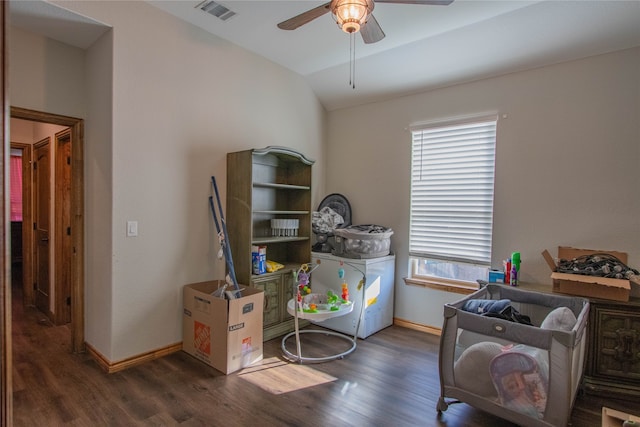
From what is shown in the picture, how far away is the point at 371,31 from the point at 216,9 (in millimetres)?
1432

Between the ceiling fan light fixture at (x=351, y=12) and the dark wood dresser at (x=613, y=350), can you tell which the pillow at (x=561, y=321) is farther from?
the ceiling fan light fixture at (x=351, y=12)

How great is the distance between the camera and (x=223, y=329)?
269 cm

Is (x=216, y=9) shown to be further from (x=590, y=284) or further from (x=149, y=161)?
(x=590, y=284)

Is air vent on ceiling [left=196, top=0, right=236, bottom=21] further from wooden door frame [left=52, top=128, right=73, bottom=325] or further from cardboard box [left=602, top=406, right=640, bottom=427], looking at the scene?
cardboard box [left=602, top=406, right=640, bottom=427]

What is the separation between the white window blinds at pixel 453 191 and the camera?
337 cm

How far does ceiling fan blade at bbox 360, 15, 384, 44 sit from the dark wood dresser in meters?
2.42

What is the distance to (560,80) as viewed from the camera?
2986 mm

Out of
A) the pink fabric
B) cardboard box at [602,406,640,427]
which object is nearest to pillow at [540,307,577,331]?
cardboard box at [602,406,640,427]

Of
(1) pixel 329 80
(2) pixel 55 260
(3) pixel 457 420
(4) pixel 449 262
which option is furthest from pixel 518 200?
(2) pixel 55 260

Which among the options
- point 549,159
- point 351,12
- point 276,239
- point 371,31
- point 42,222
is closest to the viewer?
point 351,12

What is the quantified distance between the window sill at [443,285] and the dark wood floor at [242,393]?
0.68 m

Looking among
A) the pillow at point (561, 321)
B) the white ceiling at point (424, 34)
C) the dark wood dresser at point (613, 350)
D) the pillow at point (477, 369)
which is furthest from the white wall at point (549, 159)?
the pillow at point (477, 369)

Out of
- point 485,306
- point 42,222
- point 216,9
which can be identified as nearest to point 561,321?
point 485,306

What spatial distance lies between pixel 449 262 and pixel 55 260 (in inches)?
164
